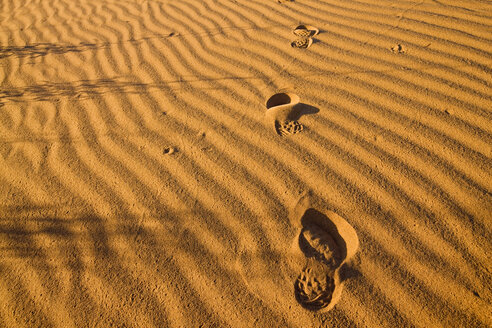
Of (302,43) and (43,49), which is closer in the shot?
(302,43)

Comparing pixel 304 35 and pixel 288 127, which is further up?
pixel 304 35

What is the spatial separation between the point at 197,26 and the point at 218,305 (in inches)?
A: 117

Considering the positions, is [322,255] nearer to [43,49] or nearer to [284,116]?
[284,116]

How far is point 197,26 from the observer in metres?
3.15

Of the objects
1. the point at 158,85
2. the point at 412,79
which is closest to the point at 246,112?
the point at 158,85

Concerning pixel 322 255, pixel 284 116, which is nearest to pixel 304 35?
pixel 284 116

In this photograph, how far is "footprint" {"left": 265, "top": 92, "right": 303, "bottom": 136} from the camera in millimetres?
1966

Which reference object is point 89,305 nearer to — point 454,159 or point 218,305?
point 218,305

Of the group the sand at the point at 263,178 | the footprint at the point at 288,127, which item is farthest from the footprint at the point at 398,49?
the footprint at the point at 288,127

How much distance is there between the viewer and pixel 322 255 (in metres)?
1.44

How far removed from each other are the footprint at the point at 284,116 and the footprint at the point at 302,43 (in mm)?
725

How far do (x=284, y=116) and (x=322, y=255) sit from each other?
1.05 metres

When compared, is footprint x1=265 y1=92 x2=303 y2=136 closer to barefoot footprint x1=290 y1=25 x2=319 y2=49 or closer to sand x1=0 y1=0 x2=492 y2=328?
sand x1=0 y1=0 x2=492 y2=328

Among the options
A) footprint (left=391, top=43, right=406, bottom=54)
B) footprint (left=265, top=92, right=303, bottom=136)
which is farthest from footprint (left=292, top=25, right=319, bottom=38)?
footprint (left=265, top=92, right=303, bottom=136)
